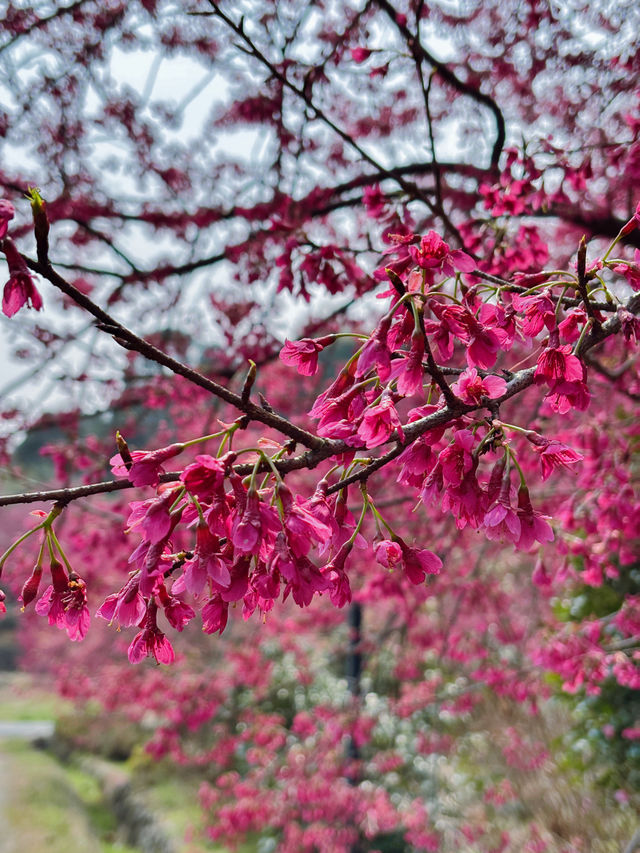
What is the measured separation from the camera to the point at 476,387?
1.01 m

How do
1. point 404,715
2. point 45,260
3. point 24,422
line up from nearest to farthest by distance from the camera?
1. point 45,260
2. point 24,422
3. point 404,715

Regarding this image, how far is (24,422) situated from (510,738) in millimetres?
6258

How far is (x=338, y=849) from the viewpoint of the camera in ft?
17.1

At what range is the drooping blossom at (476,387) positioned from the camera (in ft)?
3.29

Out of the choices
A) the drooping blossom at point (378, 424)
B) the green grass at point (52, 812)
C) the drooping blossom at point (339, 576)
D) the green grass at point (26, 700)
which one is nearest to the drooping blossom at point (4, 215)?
the drooping blossom at point (378, 424)

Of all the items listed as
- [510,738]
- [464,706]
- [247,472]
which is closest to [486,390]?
[247,472]

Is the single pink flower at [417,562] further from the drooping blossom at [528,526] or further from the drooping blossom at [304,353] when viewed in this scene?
the drooping blossom at [304,353]

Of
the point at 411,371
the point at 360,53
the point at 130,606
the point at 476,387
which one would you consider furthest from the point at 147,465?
the point at 360,53

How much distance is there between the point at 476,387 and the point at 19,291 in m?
0.77

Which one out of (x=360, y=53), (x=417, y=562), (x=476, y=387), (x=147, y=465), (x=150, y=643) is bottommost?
(x=150, y=643)

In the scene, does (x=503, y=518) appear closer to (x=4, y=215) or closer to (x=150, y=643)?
(x=150, y=643)

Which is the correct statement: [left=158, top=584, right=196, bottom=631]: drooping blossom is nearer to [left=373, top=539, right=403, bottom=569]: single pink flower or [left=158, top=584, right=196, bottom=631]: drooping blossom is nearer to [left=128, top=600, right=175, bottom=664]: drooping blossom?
[left=128, top=600, right=175, bottom=664]: drooping blossom

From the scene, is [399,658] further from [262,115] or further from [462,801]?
[262,115]

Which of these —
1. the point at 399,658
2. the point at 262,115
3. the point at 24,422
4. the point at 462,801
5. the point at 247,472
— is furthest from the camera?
the point at 462,801
